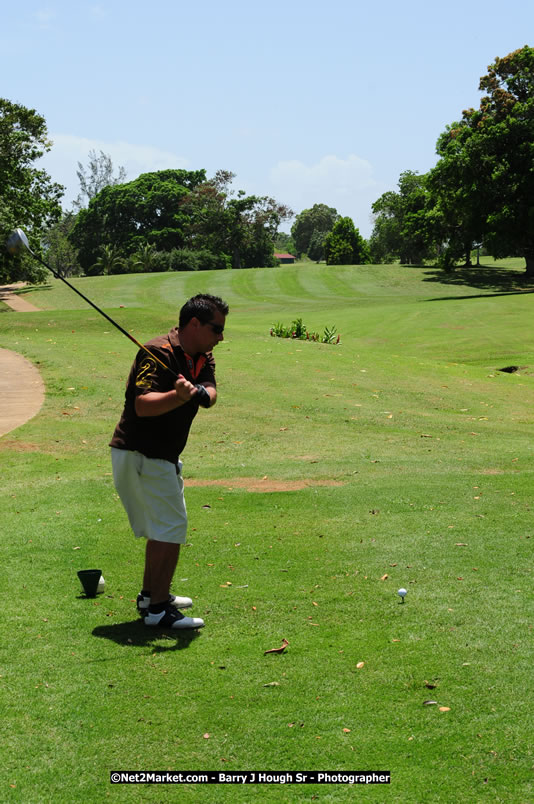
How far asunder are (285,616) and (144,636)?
1.03 metres

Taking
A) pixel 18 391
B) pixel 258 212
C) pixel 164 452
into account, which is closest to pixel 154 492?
pixel 164 452

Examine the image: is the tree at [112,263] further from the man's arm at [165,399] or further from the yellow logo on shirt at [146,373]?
the man's arm at [165,399]

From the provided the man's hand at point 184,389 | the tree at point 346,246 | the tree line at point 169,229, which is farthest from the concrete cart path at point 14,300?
the tree at point 346,246

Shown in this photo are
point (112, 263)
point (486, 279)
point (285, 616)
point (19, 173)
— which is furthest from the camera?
point (112, 263)

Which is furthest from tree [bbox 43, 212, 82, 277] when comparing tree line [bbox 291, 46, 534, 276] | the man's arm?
the man's arm

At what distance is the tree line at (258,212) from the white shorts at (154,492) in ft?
131

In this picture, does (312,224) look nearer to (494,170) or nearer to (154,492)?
(494,170)

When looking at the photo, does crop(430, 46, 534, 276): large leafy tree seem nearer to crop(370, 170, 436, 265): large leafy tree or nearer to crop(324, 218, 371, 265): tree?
crop(370, 170, 436, 265): large leafy tree

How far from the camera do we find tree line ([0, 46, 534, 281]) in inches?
1912

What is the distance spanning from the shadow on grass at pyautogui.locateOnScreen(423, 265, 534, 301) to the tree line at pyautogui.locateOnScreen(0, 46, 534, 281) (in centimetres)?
197

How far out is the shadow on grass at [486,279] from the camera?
5706cm

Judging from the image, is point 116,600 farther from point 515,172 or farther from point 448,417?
point 515,172

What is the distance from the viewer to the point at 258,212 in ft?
307

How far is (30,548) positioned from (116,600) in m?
1.62
